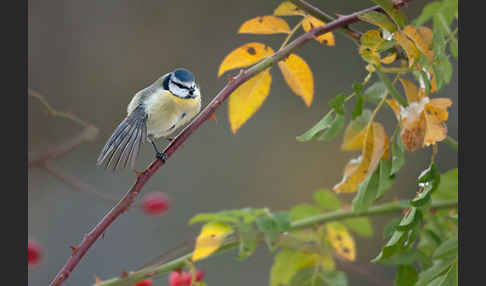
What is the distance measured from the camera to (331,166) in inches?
54.0

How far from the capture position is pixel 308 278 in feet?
1.85

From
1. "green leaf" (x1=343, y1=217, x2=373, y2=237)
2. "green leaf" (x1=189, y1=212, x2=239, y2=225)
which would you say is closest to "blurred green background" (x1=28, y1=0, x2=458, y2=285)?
"green leaf" (x1=343, y1=217, x2=373, y2=237)

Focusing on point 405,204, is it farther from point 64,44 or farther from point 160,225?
point 64,44

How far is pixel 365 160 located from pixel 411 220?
0.28 feet

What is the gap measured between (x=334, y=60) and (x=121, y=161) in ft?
3.53

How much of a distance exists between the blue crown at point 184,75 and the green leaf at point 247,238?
17cm

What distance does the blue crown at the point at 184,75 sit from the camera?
0.40m

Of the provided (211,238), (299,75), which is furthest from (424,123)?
(211,238)

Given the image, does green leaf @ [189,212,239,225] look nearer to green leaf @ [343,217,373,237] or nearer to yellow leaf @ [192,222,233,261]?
yellow leaf @ [192,222,233,261]

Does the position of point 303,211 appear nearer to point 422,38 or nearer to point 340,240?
point 340,240

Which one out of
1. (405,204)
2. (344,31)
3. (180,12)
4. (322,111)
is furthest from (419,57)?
(180,12)

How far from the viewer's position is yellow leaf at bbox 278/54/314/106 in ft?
1.50

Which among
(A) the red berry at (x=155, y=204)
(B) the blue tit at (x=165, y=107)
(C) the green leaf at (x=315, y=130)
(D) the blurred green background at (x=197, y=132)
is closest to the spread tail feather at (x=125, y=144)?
(B) the blue tit at (x=165, y=107)

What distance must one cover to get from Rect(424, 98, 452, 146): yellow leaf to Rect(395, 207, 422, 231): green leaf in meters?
0.05
